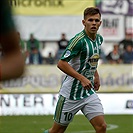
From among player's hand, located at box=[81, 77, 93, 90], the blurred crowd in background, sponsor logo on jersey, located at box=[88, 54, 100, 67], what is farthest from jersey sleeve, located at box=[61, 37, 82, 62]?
the blurred crowd in background

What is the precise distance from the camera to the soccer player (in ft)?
23.5

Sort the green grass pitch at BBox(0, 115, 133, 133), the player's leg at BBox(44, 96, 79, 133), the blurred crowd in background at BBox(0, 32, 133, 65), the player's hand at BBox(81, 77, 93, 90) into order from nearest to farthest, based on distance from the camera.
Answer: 1. the player's hand at BBox(81, 77, 93, 90)
2. the player's leg at BBox(44, 96, 79, 133)
3. the green grass pitch at BBox(0, 115, 133, 133)
4. the blurred crowd in background at BBox(0, 32, 133, 65)

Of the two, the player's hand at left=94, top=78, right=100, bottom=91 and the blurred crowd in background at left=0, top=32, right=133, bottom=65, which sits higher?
the player's hand at left=94, top=78, right=100, bottom=91

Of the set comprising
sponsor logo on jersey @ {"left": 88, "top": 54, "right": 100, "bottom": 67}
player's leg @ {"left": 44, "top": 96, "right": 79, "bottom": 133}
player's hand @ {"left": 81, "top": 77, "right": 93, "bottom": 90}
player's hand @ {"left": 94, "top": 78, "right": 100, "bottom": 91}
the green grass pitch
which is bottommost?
the green grass pitch

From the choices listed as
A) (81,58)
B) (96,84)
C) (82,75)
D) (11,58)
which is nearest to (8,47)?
(11,58)

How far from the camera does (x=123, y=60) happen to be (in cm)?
1778

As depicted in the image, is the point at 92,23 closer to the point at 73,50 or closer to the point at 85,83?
the point at 73,50

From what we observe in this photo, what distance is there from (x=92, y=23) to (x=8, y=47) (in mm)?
4987

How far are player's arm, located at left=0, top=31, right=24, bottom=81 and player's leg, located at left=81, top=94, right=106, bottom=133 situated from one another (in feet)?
15.8

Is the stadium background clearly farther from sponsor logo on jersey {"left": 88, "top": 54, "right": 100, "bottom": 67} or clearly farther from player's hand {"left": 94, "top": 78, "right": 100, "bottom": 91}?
sponsor logo on jersey {"left": 88, "top": 54, "right": 100, "bottom": 67}

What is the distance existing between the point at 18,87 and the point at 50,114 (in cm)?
196

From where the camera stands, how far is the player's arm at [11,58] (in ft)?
7.40

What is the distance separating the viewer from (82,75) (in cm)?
710

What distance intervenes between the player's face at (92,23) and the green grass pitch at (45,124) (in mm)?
4407
